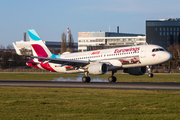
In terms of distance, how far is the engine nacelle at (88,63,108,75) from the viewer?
37.3m

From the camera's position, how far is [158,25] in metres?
159

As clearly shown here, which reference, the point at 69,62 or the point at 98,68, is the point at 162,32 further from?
the point at 98,68

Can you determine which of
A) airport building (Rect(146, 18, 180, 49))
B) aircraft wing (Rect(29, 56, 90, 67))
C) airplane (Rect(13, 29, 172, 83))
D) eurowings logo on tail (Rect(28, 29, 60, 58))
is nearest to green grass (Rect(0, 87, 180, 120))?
airplane (Rect(13, 29, 172, 83))

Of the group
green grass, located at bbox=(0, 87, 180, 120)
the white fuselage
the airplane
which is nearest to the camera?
green grass, located at bbox=(0, 87, 180, 120)

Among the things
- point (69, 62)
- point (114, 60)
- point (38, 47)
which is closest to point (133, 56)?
point (114, 60)

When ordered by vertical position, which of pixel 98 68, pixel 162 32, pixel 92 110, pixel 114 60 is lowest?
pixel 92 110

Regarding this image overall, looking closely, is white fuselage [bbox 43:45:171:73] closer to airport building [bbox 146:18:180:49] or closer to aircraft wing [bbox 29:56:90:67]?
aircraft wing [bbox 29:56:90:67]

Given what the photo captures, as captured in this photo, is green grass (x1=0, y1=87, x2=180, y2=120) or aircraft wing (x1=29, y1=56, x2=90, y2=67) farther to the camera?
aircraft wing (x1=29, y1=56, x2=90, y2=67)

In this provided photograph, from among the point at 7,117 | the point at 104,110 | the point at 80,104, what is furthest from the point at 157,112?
the point at 7,117

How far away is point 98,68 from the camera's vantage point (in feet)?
122

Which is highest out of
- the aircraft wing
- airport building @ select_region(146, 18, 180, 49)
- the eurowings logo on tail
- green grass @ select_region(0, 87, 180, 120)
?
airport building @ select_region(146, 18, 180, 49)

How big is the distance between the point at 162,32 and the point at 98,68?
128 m

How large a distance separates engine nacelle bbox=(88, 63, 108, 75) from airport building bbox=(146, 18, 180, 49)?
123m

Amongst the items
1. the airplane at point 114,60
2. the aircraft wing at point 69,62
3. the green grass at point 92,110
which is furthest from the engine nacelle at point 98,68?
the green grass at point 92,110
